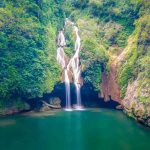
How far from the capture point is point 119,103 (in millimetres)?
36688

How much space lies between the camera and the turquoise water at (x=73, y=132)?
22755 mm

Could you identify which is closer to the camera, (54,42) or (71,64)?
(71,64)

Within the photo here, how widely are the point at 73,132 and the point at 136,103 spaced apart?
7.94m

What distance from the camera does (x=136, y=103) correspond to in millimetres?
30500

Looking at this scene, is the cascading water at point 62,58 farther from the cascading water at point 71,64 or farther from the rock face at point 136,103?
the rock face at point 136,103

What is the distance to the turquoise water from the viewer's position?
74.7 feet

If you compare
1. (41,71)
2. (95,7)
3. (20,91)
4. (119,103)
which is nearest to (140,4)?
(95,7)

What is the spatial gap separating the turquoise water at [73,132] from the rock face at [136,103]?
0.80 m

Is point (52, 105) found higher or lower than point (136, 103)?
higher

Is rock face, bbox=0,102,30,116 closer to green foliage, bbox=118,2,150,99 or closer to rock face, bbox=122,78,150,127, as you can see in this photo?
rock face, bbox=122,78,150,127

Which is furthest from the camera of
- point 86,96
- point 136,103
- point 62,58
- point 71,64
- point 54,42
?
point 54,42

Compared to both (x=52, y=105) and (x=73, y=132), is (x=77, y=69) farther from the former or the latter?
(x=73, y=132)

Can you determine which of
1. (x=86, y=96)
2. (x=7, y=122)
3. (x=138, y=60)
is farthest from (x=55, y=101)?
(x=138, y=60)

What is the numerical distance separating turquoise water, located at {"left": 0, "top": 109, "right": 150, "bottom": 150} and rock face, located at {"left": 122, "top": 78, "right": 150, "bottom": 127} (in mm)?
797
